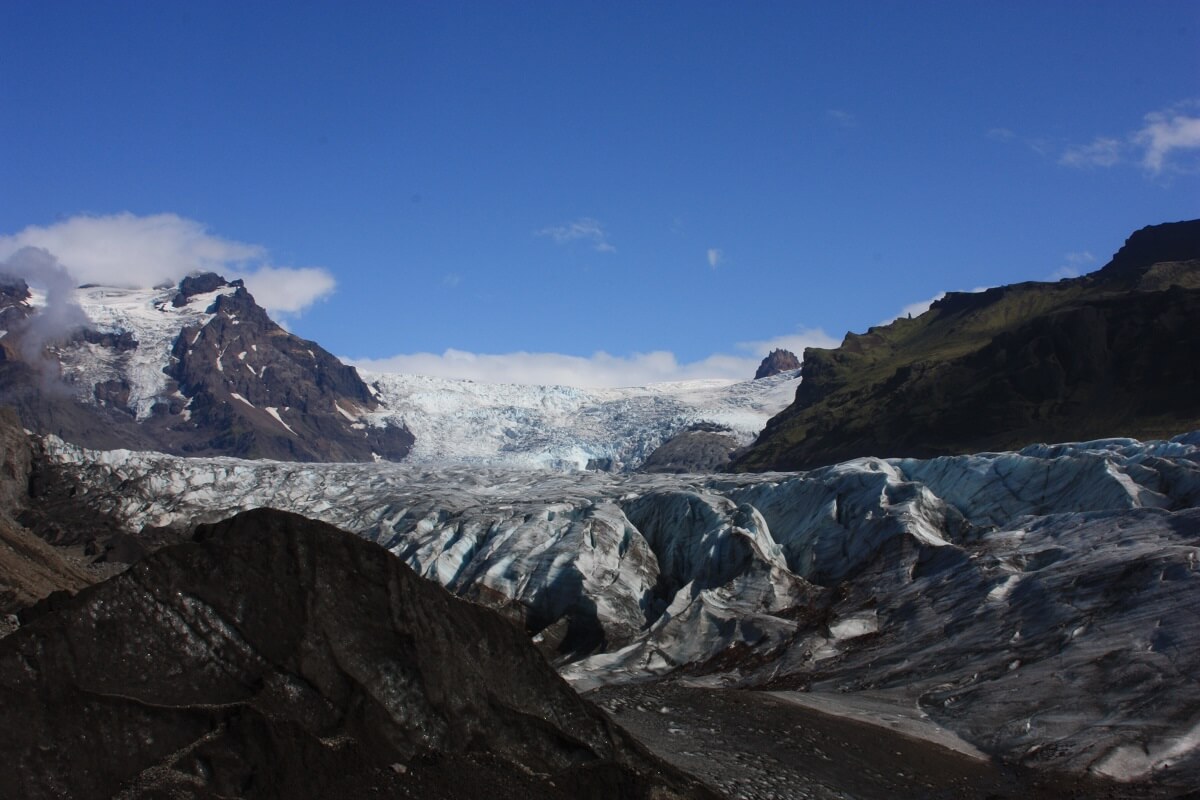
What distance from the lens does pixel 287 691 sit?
14773 mm

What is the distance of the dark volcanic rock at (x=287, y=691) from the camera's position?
13.5m

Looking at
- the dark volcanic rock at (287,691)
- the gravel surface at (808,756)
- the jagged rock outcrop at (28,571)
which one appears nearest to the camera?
the dark volcanic rock at (287,691)

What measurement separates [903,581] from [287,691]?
134 ft

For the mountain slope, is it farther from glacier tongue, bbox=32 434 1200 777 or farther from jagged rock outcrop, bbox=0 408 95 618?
jagged rock outcrop, bbox=0 408 95 618

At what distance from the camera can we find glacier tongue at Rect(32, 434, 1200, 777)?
30734mm

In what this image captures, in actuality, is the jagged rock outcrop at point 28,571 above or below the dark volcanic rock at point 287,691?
above

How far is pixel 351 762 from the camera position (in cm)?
1455

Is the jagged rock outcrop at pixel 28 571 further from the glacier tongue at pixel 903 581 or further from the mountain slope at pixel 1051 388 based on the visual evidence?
the mountain slope at pixel 1051 388

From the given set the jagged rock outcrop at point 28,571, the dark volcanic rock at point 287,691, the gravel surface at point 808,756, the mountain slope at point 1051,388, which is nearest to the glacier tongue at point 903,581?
the gravel surface at point 808,756

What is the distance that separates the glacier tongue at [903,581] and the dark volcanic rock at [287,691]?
1575cm

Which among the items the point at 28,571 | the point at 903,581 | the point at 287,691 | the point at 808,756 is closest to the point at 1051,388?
the point at 903,581

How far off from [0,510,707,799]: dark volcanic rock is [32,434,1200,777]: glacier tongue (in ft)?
51.7

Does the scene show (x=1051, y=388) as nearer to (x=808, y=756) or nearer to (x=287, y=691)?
(x=808, y=756)

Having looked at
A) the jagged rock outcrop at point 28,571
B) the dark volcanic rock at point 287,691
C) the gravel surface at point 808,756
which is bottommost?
the gravel surface at point 808,756
